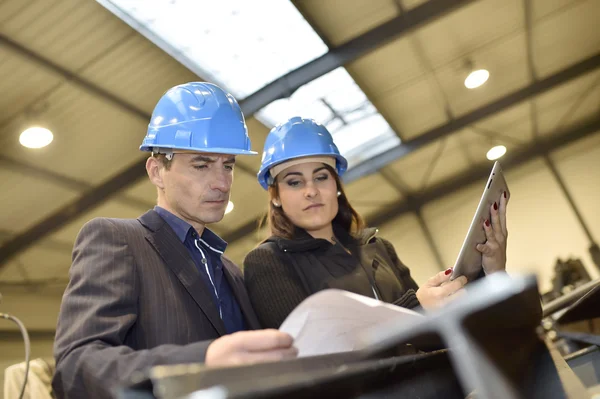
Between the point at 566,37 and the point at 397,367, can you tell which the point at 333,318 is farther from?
the point at 566,37

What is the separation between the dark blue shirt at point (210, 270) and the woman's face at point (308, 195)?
41cm

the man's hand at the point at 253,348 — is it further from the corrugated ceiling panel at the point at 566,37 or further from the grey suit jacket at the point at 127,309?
the corrugated ceiling panel at the point at 566,37

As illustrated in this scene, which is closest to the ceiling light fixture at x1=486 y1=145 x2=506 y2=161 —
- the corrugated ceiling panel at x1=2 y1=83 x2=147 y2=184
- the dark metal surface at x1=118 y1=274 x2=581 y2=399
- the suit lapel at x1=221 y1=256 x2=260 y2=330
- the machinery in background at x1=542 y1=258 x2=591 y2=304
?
the machinery in background at x1=542 y1=258 x2=591 y2=304

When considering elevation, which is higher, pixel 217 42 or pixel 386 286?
pixel 217 42

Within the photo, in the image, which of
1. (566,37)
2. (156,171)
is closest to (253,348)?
(156,171)

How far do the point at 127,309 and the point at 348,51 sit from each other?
591 centimetres

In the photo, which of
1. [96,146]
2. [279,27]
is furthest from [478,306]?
[96,146]

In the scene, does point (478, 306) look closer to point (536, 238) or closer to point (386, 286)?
point (386, 286)

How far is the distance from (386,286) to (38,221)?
6566 millimetres

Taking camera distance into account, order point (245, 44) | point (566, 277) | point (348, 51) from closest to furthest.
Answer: point (245, 44) → point (348, 51) → point (566, 277)

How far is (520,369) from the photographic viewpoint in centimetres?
95

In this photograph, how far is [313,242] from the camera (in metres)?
1.91

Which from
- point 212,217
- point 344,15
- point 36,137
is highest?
point 344,15

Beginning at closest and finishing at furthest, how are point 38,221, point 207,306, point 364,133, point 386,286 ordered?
point 207,306 → point 386,286 → point 38,221 → point 364,133
